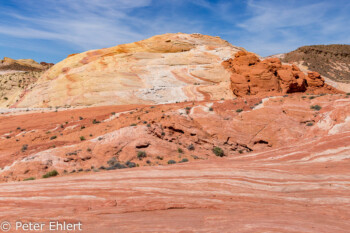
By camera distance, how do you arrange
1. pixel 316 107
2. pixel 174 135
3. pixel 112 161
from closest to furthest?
1. pixel 112 161
2. pixel 174 135
3. pixel 316 107

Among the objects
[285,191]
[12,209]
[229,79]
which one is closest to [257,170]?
[285,191]

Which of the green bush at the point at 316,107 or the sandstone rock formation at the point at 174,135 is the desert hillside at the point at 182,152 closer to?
the sandstone rock formation at the point at 174,135

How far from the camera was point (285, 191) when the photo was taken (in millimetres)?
5594

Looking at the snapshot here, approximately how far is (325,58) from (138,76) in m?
70.1

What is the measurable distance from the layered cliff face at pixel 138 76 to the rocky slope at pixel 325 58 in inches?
1680

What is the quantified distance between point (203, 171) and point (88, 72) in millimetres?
36441

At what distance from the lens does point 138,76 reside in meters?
39.2

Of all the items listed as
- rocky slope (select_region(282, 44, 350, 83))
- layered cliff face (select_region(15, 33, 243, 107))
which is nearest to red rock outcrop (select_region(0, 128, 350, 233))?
layered cliff face (select_region(15, 33, 243, 107))

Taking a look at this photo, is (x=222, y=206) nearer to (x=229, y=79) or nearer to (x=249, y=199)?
(x=249, y=199)

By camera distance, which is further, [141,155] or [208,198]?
[141,155]

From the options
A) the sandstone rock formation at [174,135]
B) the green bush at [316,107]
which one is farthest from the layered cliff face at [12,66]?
the green bush at [316,107]

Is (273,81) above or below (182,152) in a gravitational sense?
above

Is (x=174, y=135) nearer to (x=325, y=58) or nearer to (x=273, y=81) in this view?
(x=273, y=81)

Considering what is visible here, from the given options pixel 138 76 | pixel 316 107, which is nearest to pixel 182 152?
pixel 316 107
